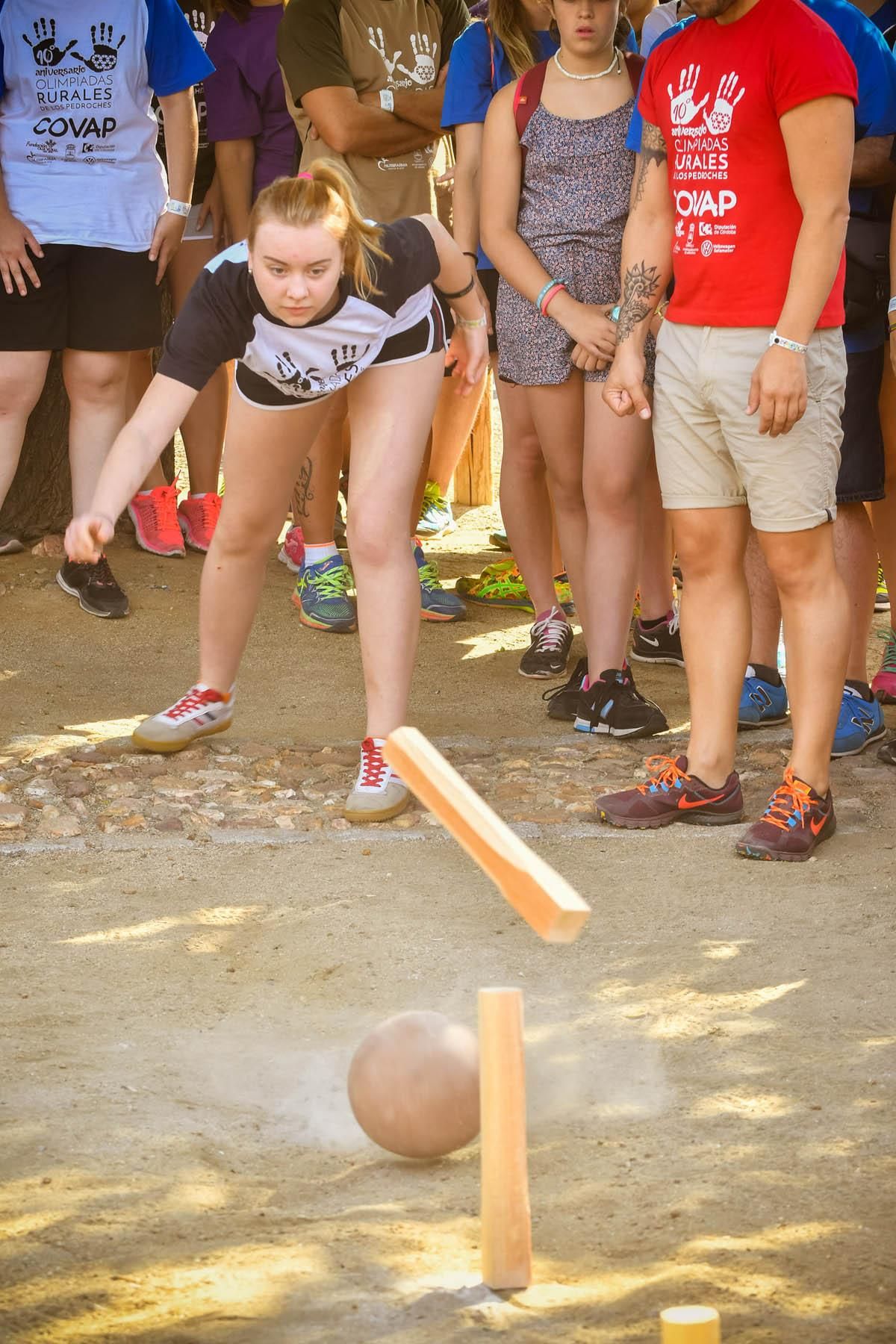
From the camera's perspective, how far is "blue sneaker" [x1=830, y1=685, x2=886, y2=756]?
4.93 meters

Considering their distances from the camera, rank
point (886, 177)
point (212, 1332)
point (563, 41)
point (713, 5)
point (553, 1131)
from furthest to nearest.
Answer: point (563, 41) < point (886, 177) < point (713, 5) < point (553, 1131) < point (212, 1332)

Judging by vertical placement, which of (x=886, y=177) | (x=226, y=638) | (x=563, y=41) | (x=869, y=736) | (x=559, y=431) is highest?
(x=563, y=41)

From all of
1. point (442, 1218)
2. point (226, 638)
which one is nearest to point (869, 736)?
point (226, 638)

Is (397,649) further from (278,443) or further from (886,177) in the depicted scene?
(886,177)

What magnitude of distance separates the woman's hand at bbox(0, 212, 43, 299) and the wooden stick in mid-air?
152 inches

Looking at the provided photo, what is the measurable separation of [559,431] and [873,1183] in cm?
289

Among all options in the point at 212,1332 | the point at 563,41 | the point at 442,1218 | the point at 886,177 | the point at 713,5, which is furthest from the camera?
the point at 563,41

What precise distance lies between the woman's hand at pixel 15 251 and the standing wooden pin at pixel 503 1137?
4219 mm

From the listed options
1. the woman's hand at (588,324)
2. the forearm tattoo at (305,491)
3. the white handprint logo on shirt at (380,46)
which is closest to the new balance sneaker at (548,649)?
the forearm tattoo at (305,491)

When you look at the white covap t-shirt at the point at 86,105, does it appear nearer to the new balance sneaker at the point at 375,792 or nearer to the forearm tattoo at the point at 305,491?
the forearm tattoo at the point at 305,491

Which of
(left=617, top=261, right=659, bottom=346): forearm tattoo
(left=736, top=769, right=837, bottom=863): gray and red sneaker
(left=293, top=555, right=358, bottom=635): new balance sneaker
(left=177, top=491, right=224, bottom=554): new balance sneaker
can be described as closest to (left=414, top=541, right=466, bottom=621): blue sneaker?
(left=293, top=555, right=358, bottom=635): new balance sneaker

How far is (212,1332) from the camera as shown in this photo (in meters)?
2.32

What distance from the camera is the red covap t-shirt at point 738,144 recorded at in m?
3.69

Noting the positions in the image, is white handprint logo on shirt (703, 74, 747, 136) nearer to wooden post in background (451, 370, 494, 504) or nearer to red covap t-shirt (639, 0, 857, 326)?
red covap t-shirt (639, 0, 857, 326)
